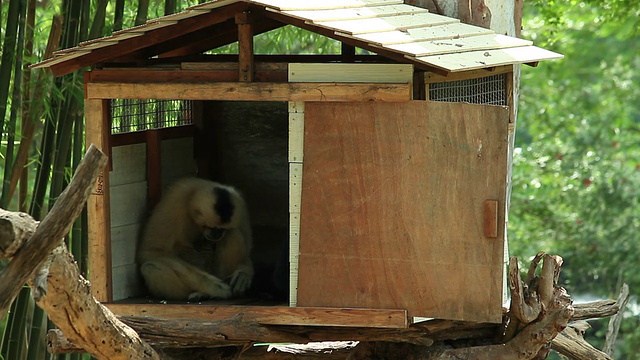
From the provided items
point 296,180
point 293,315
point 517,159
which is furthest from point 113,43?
point 517,159

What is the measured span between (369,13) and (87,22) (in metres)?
2.24

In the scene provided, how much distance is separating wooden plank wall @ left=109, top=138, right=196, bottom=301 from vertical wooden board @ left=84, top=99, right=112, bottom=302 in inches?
8.7

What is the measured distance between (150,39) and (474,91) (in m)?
1.65

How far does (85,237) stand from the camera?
20.7 ft

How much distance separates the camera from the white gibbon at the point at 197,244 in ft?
17.1

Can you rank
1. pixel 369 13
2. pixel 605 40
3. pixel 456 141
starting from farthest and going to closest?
pixel 605 40
pixel 369 13
pixel 456 141

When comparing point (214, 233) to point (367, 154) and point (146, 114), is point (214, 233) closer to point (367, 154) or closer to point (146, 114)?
point (146, 114)

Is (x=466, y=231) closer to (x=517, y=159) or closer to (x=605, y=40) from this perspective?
(x=517, y=159)

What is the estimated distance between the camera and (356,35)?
423 centimetres

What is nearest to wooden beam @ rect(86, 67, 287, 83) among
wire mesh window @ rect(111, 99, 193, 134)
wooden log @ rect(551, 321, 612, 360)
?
wire mesh window @ rect(111, 99, 193, 134)

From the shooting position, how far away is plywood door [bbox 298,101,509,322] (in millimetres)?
4395

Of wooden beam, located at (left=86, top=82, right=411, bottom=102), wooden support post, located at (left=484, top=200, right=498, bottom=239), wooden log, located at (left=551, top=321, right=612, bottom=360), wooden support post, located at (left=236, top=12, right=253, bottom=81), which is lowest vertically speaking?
wooden log, located at (left=551, top=321, right=612, bottom=360)

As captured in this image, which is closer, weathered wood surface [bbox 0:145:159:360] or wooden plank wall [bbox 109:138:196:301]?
weathered wood surface [bbox 0:145:159:360]

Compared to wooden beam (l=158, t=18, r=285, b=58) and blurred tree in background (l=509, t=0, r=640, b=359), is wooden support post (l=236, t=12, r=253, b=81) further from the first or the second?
blurred tree in background (l=509, t=0, r=640, b=359)
